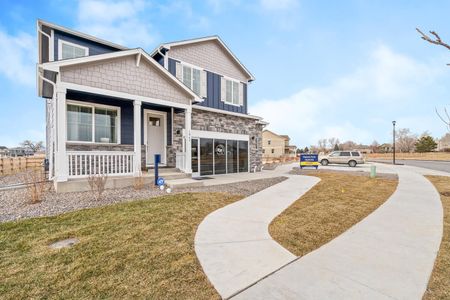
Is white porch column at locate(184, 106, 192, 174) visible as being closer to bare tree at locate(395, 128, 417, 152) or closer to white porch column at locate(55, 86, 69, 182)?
white porch column at locate(55, 86, 69, 182)

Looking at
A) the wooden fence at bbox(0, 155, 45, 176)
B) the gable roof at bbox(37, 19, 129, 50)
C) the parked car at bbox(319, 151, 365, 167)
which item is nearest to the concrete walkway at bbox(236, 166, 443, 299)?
the gable roof at bbox(37, 19, 129, 50)

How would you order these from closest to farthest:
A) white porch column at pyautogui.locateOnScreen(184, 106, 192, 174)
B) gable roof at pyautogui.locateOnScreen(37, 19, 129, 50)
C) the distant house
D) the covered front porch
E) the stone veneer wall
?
1. the covered front porch
2. gable roof at pyautogui.locateOnScreen(37, 19, 129, 50)
3. white porch column at pyautogui.locateOnScreen(184, 106, 192, 174)
4. the stone veneer wall
5. the distant house

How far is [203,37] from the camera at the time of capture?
43.6 feet

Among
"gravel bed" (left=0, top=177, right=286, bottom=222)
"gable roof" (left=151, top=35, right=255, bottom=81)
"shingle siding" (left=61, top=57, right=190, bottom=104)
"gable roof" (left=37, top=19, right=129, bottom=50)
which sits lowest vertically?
"gravel bed" (left=0, top=177, right=286, bottom=222)

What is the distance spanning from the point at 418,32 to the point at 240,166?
35.8 ft

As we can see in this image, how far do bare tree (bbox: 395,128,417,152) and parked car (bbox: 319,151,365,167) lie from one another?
6153 cm

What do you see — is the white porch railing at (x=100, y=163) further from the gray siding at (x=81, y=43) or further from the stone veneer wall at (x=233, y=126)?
the gray siding at (x=81, y=43)

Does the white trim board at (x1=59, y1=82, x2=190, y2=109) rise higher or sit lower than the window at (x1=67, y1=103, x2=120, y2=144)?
higher

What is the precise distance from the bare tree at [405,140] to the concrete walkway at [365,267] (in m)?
83.0

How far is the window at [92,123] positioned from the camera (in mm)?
8898

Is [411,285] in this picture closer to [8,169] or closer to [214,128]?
[214,128]

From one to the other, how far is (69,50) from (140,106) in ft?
15.3

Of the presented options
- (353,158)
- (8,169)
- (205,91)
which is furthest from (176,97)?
(353,158)

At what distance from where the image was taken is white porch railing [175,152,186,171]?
1064cm
